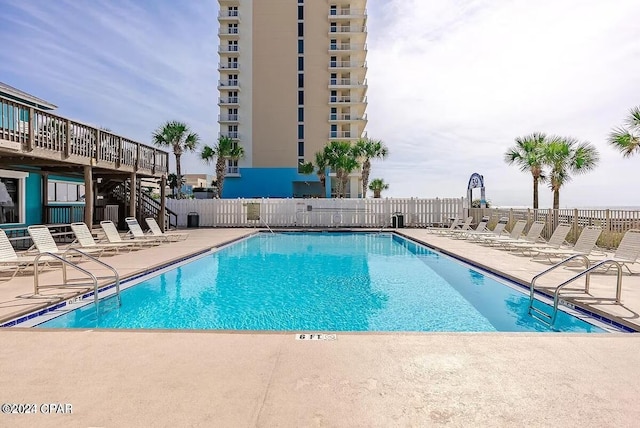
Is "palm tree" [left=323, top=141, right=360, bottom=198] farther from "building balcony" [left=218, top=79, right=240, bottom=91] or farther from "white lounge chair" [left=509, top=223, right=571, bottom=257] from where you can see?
"white lounge chair" [left=509, top=223, right=571, bottom=257]

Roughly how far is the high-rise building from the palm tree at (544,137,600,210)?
79.4 ft

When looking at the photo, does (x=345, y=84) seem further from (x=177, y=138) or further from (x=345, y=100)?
(x=177, y=138)

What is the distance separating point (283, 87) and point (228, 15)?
10138 millimetres

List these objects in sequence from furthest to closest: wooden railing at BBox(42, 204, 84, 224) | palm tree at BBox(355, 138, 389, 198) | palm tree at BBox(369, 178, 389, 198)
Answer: palm tree at BBox(369, 178, 389, 198)
palm tree at BBox(355, 138, 389, 198)
wooden railing at BBox(42, 204, 84, 224)

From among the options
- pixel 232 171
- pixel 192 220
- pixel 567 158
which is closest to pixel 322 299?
pixel 192 220

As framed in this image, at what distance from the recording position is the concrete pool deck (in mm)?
2510

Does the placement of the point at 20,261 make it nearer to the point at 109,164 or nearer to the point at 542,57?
the point at 109,164

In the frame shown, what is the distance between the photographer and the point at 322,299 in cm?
702

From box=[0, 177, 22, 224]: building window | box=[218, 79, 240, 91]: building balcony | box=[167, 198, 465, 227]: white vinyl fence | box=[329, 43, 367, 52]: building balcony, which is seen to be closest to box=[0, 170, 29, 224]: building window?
box=[0, 177, 22, 224]: building window

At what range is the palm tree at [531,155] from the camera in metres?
21.4

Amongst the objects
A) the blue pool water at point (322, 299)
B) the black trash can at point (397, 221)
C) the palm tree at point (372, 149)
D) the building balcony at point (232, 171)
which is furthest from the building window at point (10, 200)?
the building balcony at point (232, 171)

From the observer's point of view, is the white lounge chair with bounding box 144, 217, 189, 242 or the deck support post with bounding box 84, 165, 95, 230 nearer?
the deck support post with bounding box 84, 165, 95, 230

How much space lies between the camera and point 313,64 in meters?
44.3

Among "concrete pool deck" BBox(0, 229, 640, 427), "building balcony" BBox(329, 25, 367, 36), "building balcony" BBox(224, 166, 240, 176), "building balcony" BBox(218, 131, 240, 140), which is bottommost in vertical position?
"concrete pool deck" BBox(0, 229, 640, 427)
